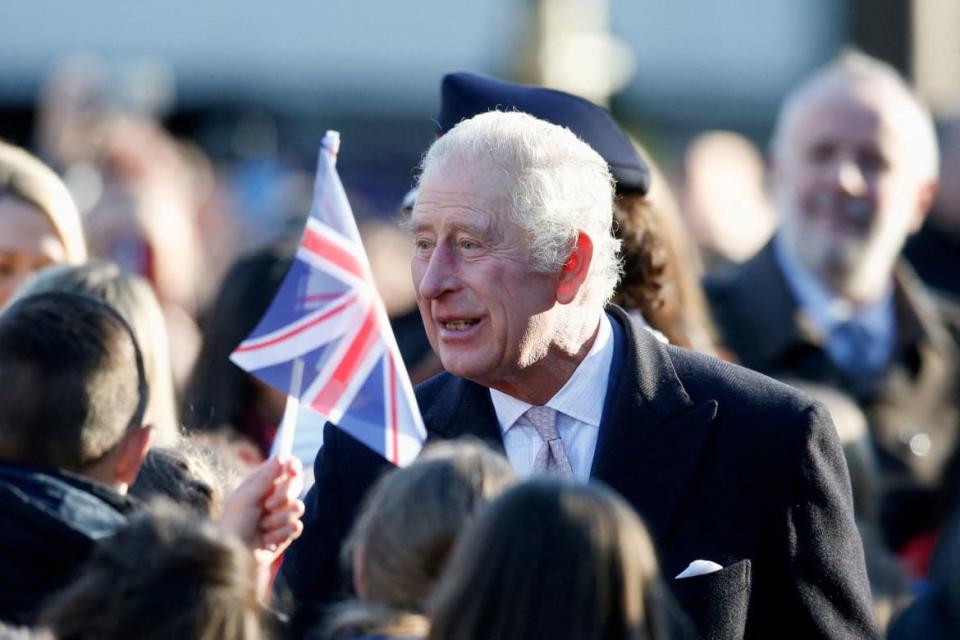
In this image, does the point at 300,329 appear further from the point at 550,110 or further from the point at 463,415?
the point at 550,110

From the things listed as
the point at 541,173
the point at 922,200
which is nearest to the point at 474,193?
the point at 541,173

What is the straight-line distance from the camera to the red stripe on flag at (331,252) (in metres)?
4.23

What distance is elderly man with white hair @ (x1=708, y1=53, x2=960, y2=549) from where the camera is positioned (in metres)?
6.58

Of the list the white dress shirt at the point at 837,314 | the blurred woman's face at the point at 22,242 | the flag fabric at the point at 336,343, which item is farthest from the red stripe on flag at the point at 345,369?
the white dress shirt at the point at 837,314

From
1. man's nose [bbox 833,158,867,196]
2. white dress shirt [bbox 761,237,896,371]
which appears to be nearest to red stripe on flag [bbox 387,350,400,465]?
white dress shirt [bbox 761,237,896,371]

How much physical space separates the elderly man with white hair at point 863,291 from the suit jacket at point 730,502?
8.47ft

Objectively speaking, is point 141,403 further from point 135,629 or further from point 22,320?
point 135,629

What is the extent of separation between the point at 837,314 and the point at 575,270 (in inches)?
126

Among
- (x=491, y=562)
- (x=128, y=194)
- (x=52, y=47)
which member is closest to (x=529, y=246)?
(x=491, y=562)

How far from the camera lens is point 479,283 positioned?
3936 millimetres

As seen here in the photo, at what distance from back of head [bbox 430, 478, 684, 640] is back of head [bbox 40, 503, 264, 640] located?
371 mm

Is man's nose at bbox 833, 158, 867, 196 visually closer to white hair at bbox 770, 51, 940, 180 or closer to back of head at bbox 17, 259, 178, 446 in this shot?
white hair at bbox 770, 51, 940, 180

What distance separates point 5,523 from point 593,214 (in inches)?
56.7

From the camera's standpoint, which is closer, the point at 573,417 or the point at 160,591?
the point at 160,591
